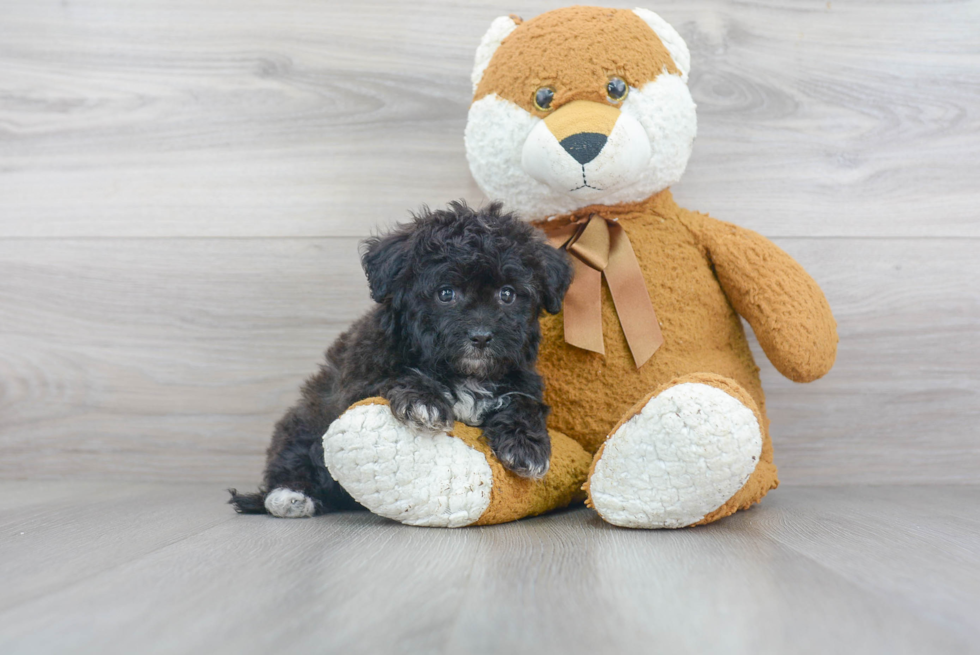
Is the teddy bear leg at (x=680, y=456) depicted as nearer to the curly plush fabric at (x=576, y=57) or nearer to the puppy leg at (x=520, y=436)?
the puppy leg at (x=520, y=436)

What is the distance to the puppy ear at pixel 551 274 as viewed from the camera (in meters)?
1.38

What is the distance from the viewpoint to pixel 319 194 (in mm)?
2074

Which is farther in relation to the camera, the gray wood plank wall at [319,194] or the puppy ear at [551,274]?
Answer: the gray wood plank wall at [319,194]

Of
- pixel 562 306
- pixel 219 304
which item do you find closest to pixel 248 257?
pixel 219 304

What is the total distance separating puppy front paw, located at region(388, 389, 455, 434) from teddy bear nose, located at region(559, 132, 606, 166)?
58 centimetres

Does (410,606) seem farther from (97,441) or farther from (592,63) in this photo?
(97,441)

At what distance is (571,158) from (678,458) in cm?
64

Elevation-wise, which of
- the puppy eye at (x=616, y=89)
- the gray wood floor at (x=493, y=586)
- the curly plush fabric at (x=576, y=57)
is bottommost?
the gray wood floor at (x=493, y=586)

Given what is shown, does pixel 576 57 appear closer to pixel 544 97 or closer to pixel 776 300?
pixel 544 97

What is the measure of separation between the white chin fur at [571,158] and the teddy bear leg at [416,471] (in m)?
0.56

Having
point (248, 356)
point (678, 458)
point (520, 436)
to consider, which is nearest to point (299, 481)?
point (520, 436)

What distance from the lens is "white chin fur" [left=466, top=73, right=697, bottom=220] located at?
58.8 inches

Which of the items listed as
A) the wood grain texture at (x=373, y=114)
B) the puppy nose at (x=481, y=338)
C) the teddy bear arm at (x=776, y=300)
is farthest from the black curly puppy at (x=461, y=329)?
the wood grain texture at (x=373, y=114)

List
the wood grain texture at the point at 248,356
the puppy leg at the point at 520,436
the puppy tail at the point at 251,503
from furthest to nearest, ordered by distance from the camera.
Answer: the wood grain texture at the point at 248,356 < the puppy tail at the point at 251,503 < the puppy leg at the point at 520,436
